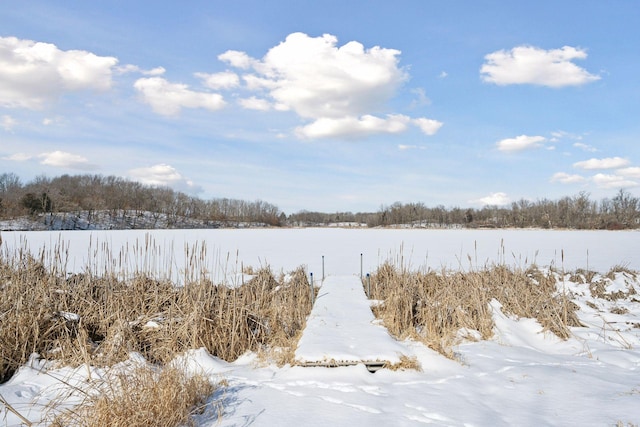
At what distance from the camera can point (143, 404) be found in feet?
9.72

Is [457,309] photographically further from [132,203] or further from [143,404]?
[132,203]

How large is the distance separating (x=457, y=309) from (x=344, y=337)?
2.14m

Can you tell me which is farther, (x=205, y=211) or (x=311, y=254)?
(x=205, y=211)

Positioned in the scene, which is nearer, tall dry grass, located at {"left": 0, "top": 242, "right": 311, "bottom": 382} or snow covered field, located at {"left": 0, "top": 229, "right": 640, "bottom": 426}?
snow covered field, located at {"left": 0, "top": 229, "right": 640, "bottom": 426}

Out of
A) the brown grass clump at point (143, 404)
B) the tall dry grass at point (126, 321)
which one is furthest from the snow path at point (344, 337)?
the brown grass clump at point (143, 404)

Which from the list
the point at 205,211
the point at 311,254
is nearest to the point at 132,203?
the point at 205,211

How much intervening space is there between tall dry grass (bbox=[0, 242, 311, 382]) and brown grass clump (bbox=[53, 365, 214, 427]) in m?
1.44

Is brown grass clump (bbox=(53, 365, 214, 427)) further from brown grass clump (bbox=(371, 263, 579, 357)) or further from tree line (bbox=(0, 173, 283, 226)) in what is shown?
tree line (bbox=(0, 173, 283, 226))

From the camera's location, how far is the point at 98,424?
2740mm

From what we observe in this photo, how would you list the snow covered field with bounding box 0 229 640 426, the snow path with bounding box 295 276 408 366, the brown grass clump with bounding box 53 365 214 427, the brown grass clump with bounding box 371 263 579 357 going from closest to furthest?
the brown grass clump with bounding box 53 365 214 427 → the snow covered field with bounding box 0 229 640 426 → the snow path with bounding box 295 276 408 366 → the brown grass clump with bounding box 371 263 579 357

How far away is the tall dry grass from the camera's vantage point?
4988 mm

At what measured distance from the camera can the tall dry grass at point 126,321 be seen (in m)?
4.99

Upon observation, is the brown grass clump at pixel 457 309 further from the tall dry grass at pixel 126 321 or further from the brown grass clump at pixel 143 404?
the brown grass clump at pixel 143 404

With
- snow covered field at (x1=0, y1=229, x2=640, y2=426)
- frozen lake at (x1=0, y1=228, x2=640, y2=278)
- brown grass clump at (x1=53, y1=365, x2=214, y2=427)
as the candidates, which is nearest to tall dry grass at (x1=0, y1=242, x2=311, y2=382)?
snow covered field at (x1=0, y1=229, x2=640, y2=426)
